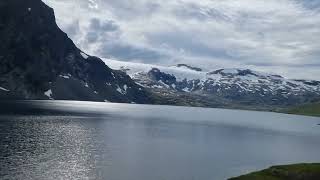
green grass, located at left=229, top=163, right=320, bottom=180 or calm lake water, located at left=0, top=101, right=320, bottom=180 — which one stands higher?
green grass, located at left=229, top=163, right=320, bottom=180

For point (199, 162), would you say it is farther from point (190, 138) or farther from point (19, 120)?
point (19, 120)

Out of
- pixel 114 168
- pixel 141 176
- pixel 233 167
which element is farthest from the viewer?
pixel 233 167

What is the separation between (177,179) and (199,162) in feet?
85.5

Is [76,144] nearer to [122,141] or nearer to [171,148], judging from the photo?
[122,141]

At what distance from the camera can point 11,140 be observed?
132750 mm

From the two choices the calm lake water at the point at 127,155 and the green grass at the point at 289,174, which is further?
the calm lake water at the point at 127,155

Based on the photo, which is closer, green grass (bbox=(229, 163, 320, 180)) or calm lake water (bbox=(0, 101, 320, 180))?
green grass (bbox=(229, 163, 320, 180))

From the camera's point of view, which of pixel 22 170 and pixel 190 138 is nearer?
pixel 22 170

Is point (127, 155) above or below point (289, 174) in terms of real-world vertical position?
below

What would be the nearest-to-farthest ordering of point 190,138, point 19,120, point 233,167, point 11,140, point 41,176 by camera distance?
point 41,176 → point 233,167 → point 11,140 → point 190,138 → point 19,120

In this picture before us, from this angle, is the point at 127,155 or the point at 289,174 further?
the point at 127,155

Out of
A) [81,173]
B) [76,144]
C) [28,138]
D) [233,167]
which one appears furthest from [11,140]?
[233,167]

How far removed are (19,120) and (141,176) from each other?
118 meters

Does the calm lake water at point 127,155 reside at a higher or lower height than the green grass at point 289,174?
lower
